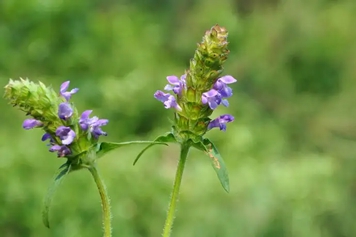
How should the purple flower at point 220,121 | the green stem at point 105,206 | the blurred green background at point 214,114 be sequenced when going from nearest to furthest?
the green stem at point 105,206, the purple flower at point 220,121, the blurred green background at point 214,114

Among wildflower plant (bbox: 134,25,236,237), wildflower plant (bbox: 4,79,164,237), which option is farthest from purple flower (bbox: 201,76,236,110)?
wildflower plant (bbox: 4,79,164,237)

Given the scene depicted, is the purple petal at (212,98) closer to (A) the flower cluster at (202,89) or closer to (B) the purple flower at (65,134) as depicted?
(A) the flower cluster at (202,89)

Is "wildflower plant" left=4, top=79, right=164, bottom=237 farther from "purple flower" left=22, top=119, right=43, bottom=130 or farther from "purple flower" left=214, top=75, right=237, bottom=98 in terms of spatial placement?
"purple flower" left=214, top=75, right=237, bottom=98

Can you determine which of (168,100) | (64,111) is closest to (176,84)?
(168,100)

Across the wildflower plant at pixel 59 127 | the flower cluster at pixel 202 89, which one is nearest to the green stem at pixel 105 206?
the wildflower plant at pixel 59 127

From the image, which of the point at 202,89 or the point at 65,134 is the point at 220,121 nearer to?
the point at 202,89

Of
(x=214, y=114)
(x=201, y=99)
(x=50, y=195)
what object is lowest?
(x=214, y=114)
